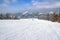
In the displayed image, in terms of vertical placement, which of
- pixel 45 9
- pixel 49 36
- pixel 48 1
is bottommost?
pixel 49 36

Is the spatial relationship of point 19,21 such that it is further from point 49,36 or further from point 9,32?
point 49,36

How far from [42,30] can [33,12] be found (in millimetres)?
410

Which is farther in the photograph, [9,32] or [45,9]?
[45,9]

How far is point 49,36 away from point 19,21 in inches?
26.5

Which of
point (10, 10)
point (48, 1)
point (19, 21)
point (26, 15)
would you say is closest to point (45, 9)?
point (48, 1)

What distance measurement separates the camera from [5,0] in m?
1.85

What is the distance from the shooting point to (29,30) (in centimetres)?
186

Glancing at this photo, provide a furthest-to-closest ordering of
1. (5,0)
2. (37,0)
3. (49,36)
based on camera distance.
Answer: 1. (37,0)
2. (5,0)
3. (49,36)

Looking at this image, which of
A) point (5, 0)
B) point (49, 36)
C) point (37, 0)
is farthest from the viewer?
point (37, 0)

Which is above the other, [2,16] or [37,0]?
[37,0]

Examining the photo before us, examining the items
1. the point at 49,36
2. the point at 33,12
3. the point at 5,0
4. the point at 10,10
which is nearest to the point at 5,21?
the point at 10,10

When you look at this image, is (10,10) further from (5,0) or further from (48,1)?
(48,1)

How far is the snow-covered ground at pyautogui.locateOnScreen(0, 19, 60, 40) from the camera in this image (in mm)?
1660

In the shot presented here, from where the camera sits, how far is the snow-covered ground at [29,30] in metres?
1.66
